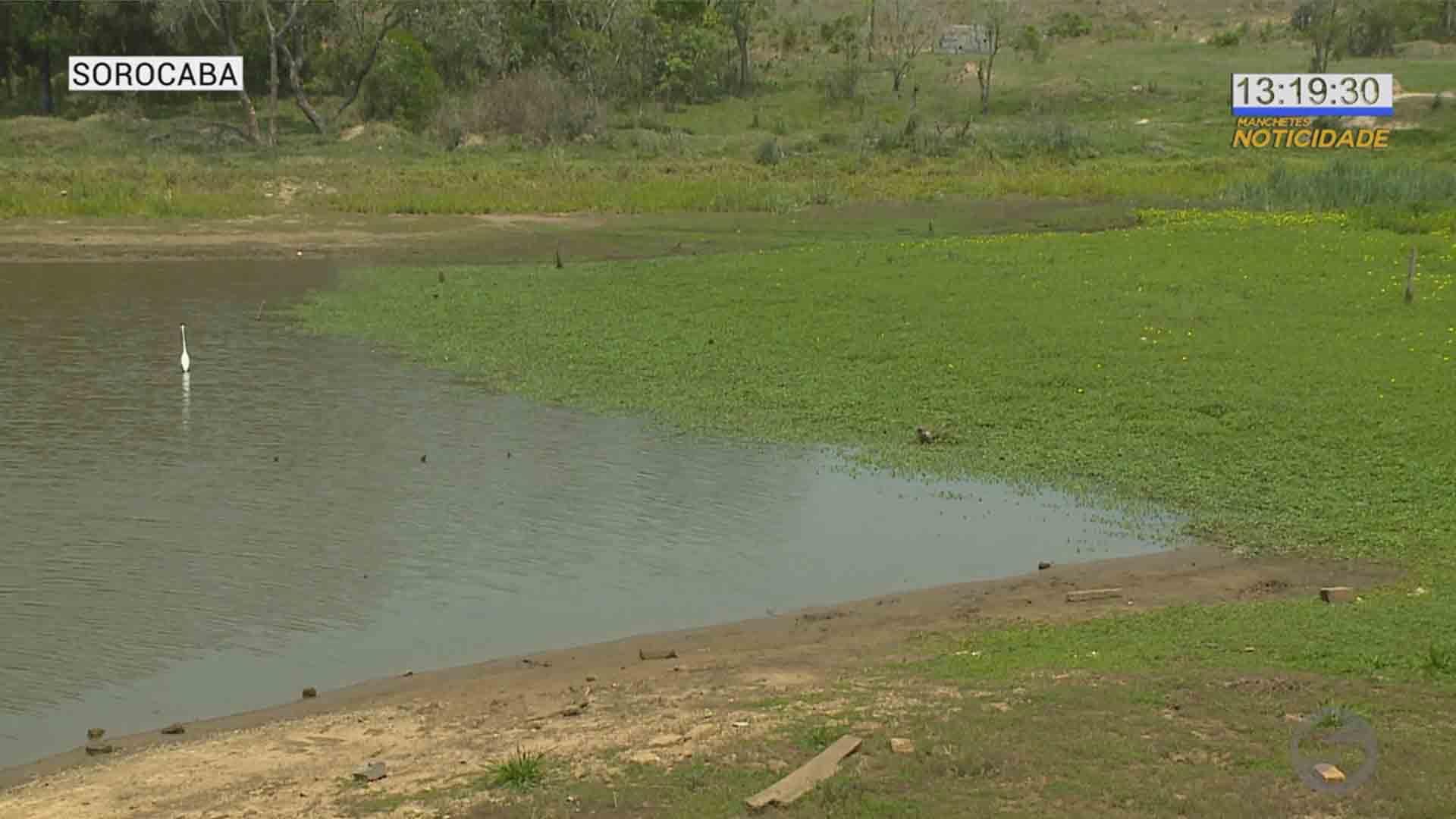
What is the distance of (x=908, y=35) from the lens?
6750cm

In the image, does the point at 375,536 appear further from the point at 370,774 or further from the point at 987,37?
the point at 987,37

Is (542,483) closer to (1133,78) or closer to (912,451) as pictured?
(912,451)

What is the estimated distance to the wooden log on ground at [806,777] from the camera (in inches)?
281

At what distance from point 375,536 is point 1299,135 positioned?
1846 inches

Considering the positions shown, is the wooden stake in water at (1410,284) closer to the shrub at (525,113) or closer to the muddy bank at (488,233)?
the muddy bank at (488,233)

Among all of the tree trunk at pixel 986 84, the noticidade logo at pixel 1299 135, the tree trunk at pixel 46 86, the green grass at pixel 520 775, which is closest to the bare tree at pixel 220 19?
the tree trunk at pixel 46 86

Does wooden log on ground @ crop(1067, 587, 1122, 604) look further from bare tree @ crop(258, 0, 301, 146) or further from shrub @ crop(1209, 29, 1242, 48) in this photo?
shrub @ crop(1209, 29, 1242, 48)

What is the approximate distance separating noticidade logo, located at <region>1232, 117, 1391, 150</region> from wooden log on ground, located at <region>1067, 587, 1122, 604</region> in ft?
146

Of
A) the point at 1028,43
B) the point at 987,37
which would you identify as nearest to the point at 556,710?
the point at 987,37

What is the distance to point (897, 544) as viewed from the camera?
45.2 ft

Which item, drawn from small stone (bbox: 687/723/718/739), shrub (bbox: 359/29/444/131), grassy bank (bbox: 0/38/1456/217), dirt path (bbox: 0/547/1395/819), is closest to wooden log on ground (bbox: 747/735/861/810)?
dirt path (bbox: 0/547/1395/819)

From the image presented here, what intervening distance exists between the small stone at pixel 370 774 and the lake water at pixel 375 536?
2.44 metres

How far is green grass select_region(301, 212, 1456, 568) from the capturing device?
49.1 ft

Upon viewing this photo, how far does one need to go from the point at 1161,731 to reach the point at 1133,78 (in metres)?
58.8
